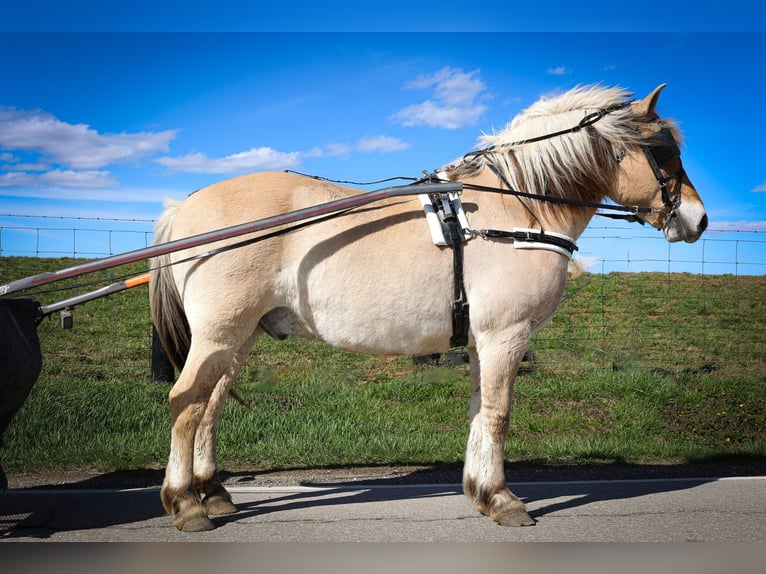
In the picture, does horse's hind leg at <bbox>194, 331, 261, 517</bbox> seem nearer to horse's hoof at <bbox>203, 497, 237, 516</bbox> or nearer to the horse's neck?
horse's hoof at <bbox>203, 497, 237, 516</bbox>

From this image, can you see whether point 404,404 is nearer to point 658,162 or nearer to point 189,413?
point 189,413

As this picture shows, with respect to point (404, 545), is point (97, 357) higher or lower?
higher

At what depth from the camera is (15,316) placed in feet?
13.2

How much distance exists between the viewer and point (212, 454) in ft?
14.8

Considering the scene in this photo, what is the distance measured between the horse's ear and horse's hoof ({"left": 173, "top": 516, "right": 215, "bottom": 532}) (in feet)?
12.5

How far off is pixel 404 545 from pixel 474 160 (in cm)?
253

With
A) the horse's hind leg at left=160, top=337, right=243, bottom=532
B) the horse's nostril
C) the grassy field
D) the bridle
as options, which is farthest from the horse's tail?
the horse's nostril

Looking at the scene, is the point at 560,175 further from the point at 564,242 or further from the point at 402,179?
the point at 402,179

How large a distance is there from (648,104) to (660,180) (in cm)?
51

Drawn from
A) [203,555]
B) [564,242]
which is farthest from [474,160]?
[203,555]

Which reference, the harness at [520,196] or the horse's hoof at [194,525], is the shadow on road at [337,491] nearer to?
the horse's hoof at [194,525]

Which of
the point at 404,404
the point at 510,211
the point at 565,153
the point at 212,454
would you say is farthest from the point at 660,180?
the point at 404,404

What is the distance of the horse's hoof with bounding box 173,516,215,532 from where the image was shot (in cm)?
395

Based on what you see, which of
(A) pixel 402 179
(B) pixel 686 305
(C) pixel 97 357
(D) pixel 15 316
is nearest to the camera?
(D) pixel 15 316
